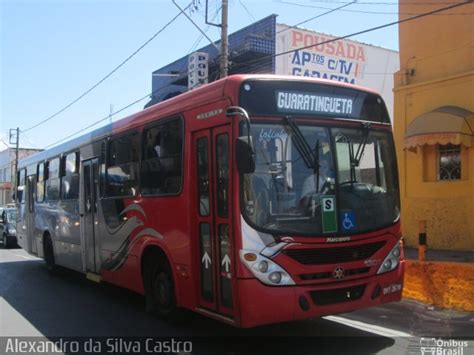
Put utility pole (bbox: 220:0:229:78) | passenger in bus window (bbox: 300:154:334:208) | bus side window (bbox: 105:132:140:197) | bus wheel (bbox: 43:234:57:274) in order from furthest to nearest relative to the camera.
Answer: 1. utility pole (bbox: 220:0:229:78)
2. bus wheel (bbox: 43:234:57:274)
3. bus side window (bbox: 105:132:140:197)
4. passenger in bus window (bbox: 300:154:334:208)

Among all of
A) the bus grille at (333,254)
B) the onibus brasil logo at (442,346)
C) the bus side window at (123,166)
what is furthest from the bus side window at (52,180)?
the onibus brasil logo at (442,346)

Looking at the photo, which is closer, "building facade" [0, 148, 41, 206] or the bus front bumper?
the bus front bumper

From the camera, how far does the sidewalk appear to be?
836 centimetres

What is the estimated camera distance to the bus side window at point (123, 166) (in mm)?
8312

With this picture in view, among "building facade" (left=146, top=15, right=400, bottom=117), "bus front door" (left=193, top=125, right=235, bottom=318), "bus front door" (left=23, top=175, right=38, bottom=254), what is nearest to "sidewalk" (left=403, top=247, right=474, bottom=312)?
"bus front door" (left=193, top=125, right=235, bottom=318)

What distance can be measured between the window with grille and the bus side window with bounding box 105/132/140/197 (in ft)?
31.0

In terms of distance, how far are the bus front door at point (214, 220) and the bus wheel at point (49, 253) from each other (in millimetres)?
7359

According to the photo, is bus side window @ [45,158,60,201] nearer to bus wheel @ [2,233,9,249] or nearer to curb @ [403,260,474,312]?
curb @ [403,260,474,312]

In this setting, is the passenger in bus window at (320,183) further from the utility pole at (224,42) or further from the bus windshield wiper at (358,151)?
the utility pole at (224,42)

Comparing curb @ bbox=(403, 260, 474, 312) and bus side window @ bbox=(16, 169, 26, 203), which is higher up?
bus side window @ bbox=(16, 169, 26, 203)

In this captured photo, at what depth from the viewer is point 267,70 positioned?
74.6ft

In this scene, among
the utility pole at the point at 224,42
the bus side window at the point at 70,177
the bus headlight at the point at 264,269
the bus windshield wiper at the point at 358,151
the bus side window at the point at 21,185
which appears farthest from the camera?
the utility pole at the point at 224,42

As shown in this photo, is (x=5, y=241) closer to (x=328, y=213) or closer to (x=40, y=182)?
(x=40, y=182)

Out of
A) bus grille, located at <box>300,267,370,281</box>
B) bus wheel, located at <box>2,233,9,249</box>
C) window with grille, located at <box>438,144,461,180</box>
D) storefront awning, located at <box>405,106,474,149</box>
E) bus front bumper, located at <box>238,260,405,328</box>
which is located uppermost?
storefront awning, located at <box>405,106,474,149</box>
